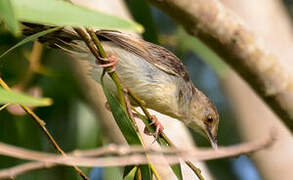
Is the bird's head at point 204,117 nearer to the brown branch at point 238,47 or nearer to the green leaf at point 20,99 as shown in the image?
the brown branch at point 238,47

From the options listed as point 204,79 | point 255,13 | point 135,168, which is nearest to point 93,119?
point 255,13

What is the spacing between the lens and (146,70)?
3684 millimetres

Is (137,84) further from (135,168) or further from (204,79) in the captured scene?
(204,79)

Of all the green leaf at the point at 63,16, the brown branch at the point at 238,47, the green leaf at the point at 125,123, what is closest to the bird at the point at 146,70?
the brown branch at the point at 238,47

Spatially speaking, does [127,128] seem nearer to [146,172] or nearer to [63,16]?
[146,172]

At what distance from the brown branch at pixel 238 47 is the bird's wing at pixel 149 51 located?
23cm

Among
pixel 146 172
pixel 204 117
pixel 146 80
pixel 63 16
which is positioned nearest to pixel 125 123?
pixel 146 172

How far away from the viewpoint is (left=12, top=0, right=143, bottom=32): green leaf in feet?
5.92

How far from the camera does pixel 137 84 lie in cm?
358

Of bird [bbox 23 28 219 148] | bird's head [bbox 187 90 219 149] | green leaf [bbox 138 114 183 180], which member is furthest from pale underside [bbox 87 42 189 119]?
green leaf [bbox 138 114 183 180]

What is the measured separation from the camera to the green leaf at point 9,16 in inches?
67.3

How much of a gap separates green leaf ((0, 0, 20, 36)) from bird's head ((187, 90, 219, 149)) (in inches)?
99.9

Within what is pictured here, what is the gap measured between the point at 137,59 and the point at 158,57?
197 millimetres

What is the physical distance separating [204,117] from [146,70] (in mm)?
774
